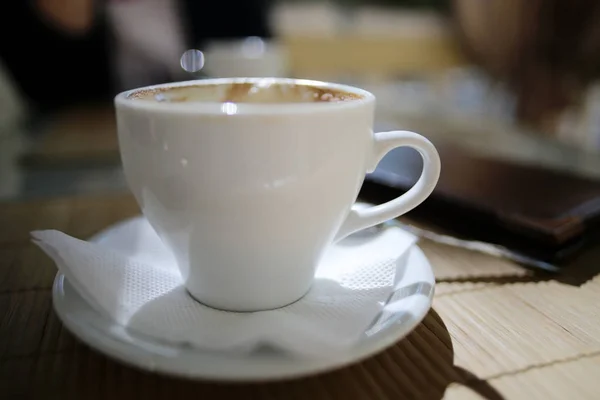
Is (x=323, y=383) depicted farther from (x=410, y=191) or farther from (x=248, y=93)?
(x=248, y=93)

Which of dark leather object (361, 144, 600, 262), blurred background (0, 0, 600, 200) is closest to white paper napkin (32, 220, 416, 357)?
dark leather object (361, 144, 600, 262)

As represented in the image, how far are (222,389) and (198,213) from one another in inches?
4.7

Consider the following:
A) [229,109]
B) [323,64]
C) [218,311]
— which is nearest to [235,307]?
[218,311]

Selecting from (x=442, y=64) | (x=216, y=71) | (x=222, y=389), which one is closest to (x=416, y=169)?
(x=222, y=389)

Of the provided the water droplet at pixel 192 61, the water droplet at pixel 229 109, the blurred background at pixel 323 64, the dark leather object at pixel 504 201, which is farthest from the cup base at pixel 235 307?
the water droplet at pixel 192 61

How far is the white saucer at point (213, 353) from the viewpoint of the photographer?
0.94 feet

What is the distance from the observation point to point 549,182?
24.0 inches

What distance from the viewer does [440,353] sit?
14.0 inches

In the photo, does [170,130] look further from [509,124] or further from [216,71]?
[509,124]

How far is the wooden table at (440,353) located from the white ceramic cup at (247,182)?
0.30 feet

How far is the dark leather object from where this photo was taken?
1.65 feet

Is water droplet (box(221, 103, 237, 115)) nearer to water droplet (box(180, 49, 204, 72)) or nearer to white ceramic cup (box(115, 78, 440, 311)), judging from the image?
white ceramic cup (box(115, 78, 440, 311))

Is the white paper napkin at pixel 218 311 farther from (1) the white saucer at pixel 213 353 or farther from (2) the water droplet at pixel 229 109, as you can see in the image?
(2) the water droplet at pixel 229 109

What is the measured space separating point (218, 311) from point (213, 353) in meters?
0.09
